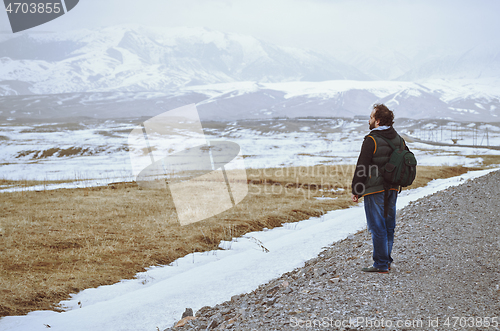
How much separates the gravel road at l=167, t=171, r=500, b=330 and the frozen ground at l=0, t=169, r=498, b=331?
1.71 meters

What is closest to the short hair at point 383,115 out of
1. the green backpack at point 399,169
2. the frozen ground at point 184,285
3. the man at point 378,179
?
the man at point 378,179

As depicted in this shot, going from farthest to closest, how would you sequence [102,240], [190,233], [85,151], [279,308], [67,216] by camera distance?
1. [85,151]
2. [67,216]
3. [190,233]
4. [102,240]
5. [279,308]

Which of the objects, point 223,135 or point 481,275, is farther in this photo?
point 223,135

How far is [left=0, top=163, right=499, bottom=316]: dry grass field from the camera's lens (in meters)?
10.1

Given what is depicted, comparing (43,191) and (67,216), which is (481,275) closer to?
(67,216)

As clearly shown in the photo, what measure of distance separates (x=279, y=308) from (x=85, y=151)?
A: 2935 inches

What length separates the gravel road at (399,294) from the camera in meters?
5.09

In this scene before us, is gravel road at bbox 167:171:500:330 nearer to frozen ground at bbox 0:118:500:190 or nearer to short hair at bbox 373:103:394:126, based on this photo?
short hair at bbox 373:103:394:126

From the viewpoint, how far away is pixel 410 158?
6223 mm

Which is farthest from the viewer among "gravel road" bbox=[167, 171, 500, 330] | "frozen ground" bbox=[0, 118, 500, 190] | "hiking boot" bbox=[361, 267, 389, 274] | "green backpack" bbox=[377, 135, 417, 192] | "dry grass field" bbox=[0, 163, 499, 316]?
"frozen ground" bbox=[0, 118, 500, 190]

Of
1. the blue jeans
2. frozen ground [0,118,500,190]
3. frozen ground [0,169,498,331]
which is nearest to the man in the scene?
the blue jeans

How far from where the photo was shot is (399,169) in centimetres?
618

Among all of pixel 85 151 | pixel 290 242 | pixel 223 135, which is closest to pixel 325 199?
pixel 290 242

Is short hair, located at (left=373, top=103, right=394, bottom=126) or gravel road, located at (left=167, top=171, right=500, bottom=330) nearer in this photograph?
gravel road, located at (left=167, top=171, right=500, bottom=330)
